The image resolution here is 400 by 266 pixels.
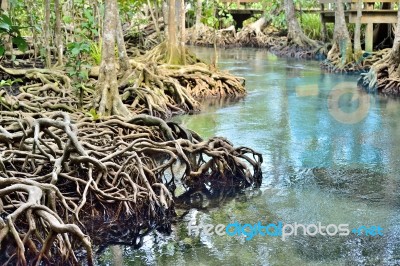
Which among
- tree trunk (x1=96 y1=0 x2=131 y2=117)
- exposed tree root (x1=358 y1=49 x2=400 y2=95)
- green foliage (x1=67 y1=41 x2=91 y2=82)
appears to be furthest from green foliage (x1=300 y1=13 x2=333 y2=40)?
tree trunk (x1=96 y1=0 x2=131 y2=117)

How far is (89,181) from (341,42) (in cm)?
1369

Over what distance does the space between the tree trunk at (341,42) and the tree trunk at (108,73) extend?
995cm

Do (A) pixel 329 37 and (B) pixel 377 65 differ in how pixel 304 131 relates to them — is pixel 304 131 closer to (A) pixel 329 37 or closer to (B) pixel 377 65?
(B) pixel 377 65

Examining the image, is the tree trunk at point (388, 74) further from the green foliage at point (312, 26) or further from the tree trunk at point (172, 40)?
the green foliage at point (312, 26)

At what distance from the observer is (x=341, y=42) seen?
18094mm

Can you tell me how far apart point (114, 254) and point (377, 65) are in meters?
10.7

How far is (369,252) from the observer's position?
5262 millimetres

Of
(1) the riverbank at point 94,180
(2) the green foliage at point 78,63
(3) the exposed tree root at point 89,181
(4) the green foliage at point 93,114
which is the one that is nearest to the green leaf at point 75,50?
(2) the green foliage at point 78,63

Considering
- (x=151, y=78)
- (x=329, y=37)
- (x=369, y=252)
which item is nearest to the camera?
(x=369, y=252)

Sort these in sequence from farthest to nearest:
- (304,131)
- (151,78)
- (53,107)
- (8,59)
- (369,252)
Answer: (8,59), (151,78), (304,131), (53,107), (369,252)

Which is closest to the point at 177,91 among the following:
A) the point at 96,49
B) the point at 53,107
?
the point at 96,49

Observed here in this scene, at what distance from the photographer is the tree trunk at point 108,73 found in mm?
8953

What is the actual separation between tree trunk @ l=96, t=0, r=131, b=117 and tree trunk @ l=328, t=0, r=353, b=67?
995 centimetres

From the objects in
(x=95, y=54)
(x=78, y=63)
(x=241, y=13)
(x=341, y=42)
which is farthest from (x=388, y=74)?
(x=241, y=13)
